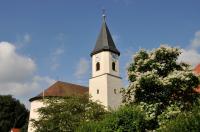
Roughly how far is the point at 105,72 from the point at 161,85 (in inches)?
1443

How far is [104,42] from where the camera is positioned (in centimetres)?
7269

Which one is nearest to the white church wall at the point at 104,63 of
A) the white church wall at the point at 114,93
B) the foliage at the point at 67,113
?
the white church wall at the point at 114,93

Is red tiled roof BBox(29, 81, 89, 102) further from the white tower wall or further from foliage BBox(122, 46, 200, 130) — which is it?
foliage BBox(122, 46, 200, 130)

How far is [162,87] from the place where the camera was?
1313 inches

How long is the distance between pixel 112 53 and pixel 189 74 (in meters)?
39.3

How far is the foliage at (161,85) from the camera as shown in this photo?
32750 millimetres

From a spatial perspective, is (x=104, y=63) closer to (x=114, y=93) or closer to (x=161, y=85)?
(x=114, y=93)

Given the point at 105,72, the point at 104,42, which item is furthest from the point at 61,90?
the point at 104,42

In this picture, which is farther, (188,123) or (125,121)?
(125,121)

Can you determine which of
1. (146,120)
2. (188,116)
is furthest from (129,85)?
(188,116)

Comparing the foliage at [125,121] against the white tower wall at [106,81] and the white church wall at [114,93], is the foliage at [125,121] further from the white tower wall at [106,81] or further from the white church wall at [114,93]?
the white church wall at [114,93]

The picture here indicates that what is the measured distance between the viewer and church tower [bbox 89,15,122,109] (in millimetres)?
67750

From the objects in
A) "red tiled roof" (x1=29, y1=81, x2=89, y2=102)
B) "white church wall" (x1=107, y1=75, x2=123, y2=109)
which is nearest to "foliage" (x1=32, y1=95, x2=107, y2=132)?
"white church wall" (x1=107, y1=75, x2=123, y2=109)

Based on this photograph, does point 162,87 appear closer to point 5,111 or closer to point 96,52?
point 96,52
